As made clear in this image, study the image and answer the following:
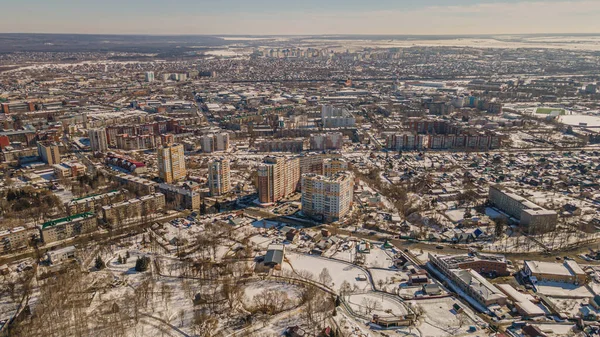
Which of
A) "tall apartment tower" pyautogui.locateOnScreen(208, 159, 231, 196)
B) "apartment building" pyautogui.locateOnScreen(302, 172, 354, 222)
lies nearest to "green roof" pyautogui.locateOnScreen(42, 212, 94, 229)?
"tall apartment tower" pyautogui.locateOnScreen(208, 159, 231, 196)

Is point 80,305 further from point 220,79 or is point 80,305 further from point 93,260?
point 220,79

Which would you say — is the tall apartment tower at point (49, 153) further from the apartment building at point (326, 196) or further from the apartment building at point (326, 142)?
the apartment building at point (326, 196)

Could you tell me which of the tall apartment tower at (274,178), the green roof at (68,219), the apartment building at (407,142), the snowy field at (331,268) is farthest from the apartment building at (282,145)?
the snowy field at (331,268)

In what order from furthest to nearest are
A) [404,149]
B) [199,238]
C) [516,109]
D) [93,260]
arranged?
[516,109], [404,149], [199,238], [93,260]

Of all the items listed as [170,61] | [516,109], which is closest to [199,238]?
[516,109]

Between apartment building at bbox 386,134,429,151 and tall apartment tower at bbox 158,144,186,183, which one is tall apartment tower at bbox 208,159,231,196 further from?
apartment building at bbox 386,134,429,151

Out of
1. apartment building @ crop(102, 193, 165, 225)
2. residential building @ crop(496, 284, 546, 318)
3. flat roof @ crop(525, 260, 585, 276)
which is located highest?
apartment building @ crop(102, 193, 165, 225)
